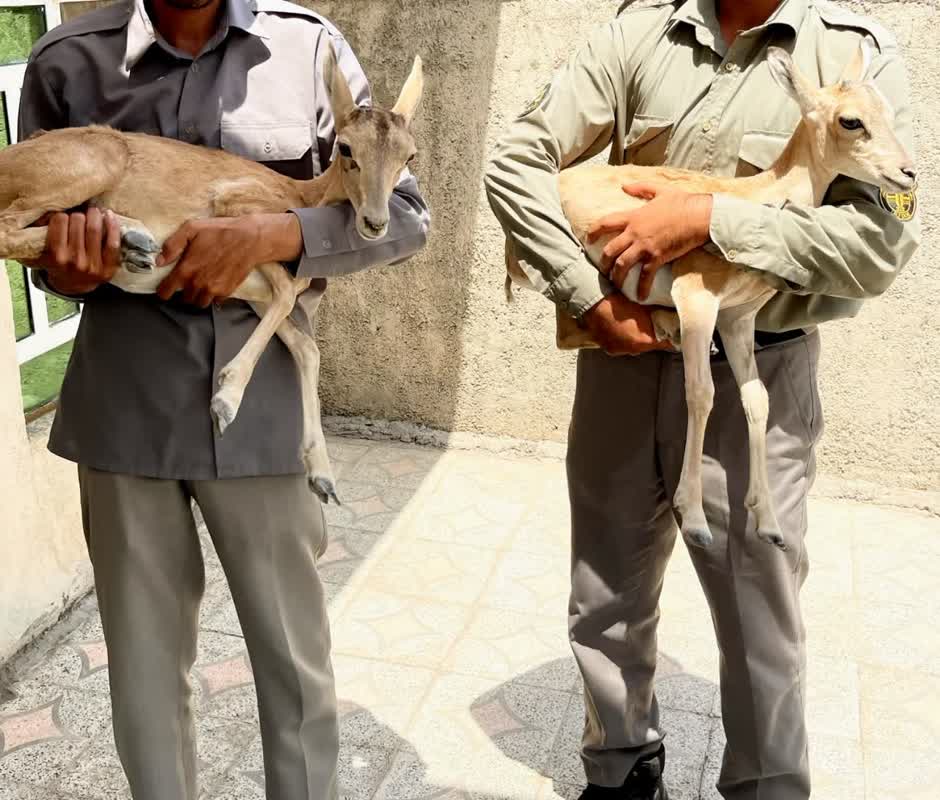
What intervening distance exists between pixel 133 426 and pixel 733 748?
1.81 metres

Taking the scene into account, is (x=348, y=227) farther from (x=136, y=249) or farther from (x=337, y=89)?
(x=136, y=249)

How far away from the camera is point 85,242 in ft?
7.52

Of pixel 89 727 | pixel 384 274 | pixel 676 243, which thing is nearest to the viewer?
pixel 676 243

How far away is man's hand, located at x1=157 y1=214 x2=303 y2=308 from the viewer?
2.39m

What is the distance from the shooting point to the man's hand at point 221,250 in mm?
2387

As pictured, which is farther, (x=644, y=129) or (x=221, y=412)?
(x=644, y=129)

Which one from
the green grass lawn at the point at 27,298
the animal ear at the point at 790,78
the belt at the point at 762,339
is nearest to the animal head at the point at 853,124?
the animal ear at the point at 790,78

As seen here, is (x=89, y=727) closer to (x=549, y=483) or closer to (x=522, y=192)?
(x=522, y=192)

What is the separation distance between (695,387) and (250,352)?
975 mm

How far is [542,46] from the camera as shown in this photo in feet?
19.5

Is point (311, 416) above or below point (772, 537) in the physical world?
above

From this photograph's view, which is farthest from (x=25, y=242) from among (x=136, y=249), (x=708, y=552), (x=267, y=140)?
(x=708, y=552)

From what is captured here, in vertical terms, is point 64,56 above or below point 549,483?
above

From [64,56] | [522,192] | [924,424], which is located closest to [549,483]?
[924,424]
